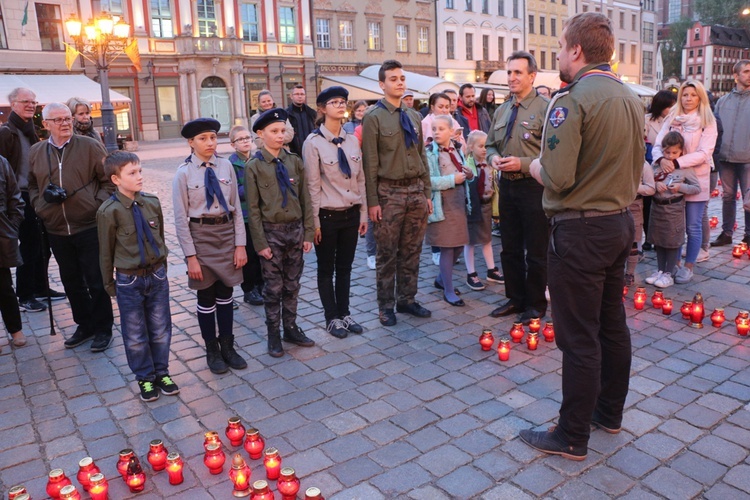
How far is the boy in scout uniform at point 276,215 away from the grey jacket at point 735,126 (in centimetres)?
586

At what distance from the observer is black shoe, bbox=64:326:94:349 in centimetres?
548

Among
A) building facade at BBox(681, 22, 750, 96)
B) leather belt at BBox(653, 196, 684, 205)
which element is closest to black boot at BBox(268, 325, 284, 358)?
leather belt at BBox(653, 196, 684, 205)

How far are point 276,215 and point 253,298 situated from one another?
183 centimetres

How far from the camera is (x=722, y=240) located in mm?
8406

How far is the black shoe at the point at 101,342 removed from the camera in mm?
5359

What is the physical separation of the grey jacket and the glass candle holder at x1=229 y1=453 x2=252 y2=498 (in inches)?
292

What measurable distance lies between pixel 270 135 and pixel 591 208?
8.82ft

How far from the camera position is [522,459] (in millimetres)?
3467

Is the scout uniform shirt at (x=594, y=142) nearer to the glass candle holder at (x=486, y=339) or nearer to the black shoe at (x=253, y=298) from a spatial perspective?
the glass candle holder at (x=486, y=339)

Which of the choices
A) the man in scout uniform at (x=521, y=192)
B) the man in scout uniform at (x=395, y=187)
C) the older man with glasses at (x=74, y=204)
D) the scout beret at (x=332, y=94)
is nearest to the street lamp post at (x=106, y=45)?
the older man with glasses at (x=74, y=204)

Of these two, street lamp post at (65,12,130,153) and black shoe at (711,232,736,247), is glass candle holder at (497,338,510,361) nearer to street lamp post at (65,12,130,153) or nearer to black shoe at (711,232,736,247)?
black shoe at (711,232,736,247)

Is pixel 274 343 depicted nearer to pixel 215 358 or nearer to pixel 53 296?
pixel 215 358

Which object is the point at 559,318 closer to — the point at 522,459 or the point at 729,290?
the point at 522,459

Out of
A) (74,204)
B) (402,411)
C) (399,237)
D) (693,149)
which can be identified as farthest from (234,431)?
Result: (693,149)
